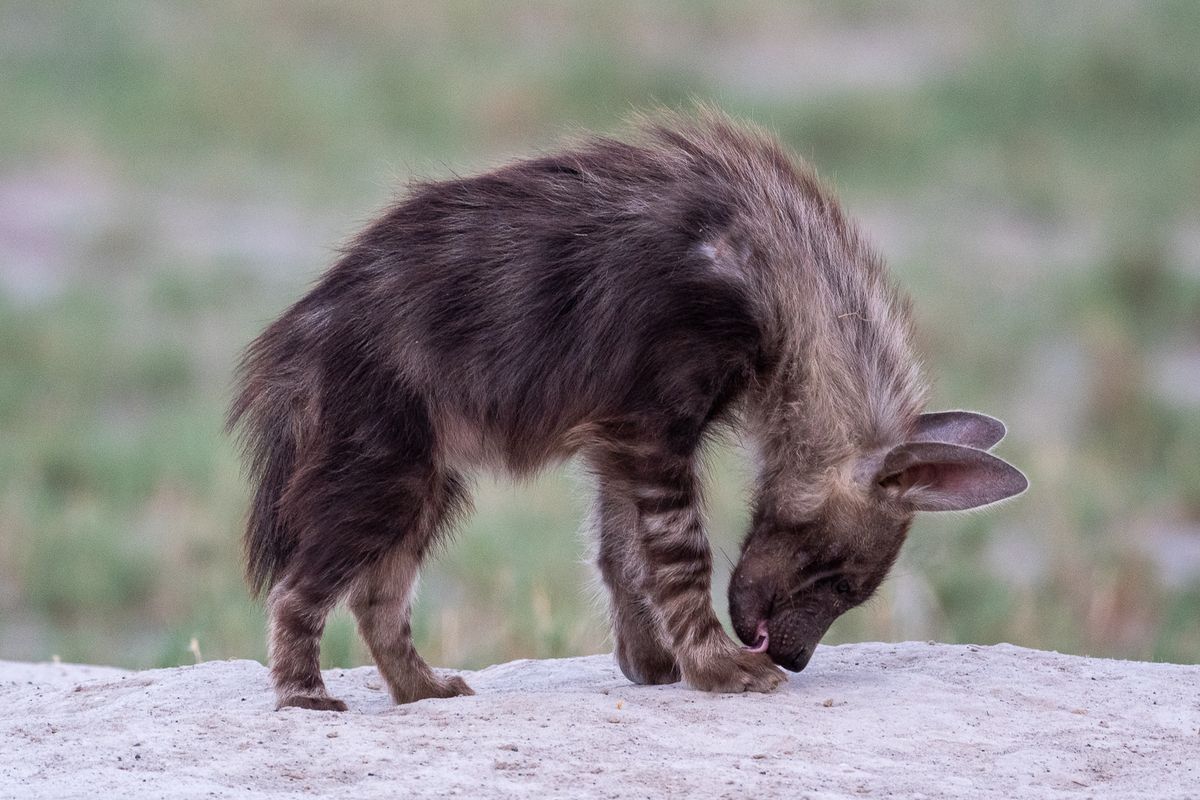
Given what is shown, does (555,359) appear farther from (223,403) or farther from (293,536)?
(223,403)

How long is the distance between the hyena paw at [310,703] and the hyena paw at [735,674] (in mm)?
975

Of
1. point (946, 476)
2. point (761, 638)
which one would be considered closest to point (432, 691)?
point (761, 638)

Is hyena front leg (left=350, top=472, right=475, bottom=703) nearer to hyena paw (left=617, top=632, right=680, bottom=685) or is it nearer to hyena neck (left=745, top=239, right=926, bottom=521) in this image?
hyena paw (left=617, top=632, right=680, bottom=685)

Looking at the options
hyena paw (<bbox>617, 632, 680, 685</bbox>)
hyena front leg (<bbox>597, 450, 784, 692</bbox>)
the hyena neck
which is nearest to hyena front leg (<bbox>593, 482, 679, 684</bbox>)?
hyena paw (<bbox>617, 632, 680, 685</bbox>)

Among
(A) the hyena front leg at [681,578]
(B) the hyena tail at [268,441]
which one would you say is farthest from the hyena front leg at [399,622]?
(A) the hyena front leg at [681,578]

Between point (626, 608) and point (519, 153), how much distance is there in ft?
5.82

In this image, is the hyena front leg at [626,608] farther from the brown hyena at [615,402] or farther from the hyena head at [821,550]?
the hyena head at [821,550]

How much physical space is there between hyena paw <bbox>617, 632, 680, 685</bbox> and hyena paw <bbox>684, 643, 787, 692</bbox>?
42 centimetres

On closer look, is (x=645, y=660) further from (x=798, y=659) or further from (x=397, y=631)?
(x=397, y=631)

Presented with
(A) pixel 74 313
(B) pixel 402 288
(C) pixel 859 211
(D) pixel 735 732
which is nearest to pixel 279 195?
(A) pixel 74 313

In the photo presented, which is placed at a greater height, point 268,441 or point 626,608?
point 268,441

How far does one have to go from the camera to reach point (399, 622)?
18.1ft

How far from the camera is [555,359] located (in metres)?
5.27

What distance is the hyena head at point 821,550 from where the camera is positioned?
17.4 feet
